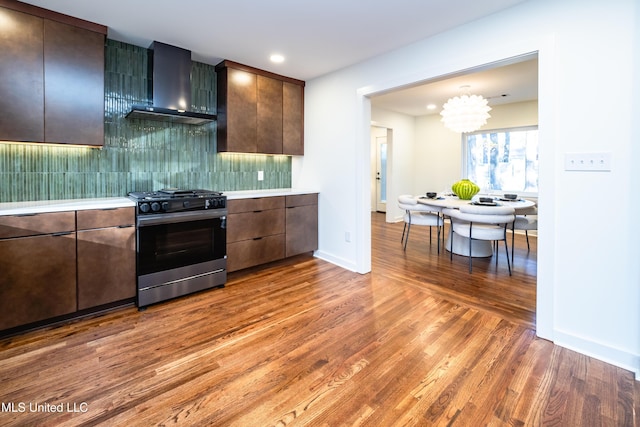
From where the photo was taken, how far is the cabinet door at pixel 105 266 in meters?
2.47

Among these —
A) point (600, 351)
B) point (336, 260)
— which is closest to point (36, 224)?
point (336, 260)

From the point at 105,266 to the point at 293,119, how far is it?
9.01 feet

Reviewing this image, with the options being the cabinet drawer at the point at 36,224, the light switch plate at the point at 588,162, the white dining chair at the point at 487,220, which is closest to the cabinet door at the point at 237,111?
the cabinet drawer at the point at 36,224

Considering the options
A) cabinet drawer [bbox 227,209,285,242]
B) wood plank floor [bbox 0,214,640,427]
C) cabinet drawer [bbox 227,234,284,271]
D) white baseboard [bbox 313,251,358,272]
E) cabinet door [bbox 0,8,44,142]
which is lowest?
wood plank floor [bbox 0,214,640,427]

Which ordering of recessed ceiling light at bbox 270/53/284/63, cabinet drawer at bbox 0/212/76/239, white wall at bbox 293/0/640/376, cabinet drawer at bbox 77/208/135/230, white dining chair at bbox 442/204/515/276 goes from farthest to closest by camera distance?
white dining chair at bbox 442/204/515/276 < recessed ceiling light at bbox 270/53/284/63 < cabinet drawer at bbox 77/208/135/230 < cabinet drawer at bbox 0/212/76/239 < white wall at bbox 293/0/640/376

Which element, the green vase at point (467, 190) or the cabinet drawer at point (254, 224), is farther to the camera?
the green vase at point (467, 190)

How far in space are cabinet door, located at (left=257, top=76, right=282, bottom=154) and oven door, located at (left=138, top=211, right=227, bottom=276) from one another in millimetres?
1202

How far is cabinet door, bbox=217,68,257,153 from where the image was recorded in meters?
3.59

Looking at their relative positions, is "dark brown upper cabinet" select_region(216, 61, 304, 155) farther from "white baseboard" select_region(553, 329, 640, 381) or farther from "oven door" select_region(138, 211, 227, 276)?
"white baseboard" select_region(553, 329, 640, 381)

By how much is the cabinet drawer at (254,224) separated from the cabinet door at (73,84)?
1397 mm

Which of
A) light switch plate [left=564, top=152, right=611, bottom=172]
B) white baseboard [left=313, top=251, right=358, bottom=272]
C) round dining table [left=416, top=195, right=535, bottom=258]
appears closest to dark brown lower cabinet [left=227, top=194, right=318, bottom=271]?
white baseboard [left=313, top=251, right=358, bottom=272]

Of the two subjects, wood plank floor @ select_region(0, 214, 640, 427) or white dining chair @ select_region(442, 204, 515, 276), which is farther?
white dining chair @ select_region(442, 204, 515, 276)

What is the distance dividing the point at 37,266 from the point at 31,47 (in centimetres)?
163

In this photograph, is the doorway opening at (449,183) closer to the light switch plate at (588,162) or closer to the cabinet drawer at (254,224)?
the light switch plate at (588,162)
